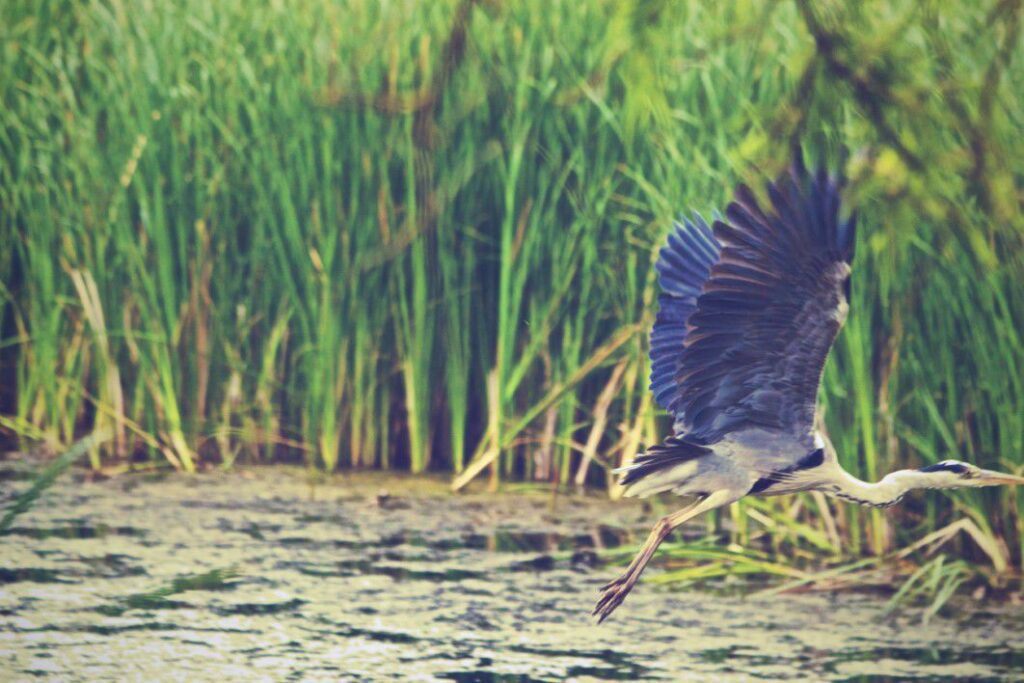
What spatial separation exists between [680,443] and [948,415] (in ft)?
4.34

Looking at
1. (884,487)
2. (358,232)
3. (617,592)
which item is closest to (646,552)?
(617,592)

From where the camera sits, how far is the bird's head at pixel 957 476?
388 cm

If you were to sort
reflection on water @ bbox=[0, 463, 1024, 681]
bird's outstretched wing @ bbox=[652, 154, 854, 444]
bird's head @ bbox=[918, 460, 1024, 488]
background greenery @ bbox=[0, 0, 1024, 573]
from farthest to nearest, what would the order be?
1. background greenery @ bbox=[0, 0, 1024, 573]
2. reflection on water @ bbox=[0, 463, 1024, 681]
3. bird's head @ bbox=[918, 460, 1024, 488]
4. bird's outstretched wing @ bbox=[652, 154, 854, 444]

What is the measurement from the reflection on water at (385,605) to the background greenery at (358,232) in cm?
28

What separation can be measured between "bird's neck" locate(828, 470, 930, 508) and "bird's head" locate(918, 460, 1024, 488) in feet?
0.08

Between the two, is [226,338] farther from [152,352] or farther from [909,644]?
[909,644]

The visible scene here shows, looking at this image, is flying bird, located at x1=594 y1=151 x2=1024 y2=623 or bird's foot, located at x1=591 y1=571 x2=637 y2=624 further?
bird's foot, located at x1=591 y1=571 x2=637 y2=624

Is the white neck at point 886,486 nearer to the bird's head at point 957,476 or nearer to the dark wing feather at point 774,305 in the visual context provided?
the bird's head at point 957,476

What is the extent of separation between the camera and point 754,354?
3537mm

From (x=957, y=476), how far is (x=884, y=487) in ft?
0.57

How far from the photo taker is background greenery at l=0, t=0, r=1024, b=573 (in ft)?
18.4

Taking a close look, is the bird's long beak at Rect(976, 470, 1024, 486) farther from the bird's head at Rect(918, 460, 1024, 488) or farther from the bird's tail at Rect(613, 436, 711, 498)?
the bird's tail at Rect(613, 436, 711, 498)

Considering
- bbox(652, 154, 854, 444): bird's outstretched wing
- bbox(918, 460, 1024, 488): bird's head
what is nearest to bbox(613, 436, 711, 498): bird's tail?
bbox(652, 154, 854, 444): bird's outstretched wing

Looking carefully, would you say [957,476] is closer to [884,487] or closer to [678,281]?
[884,487]
